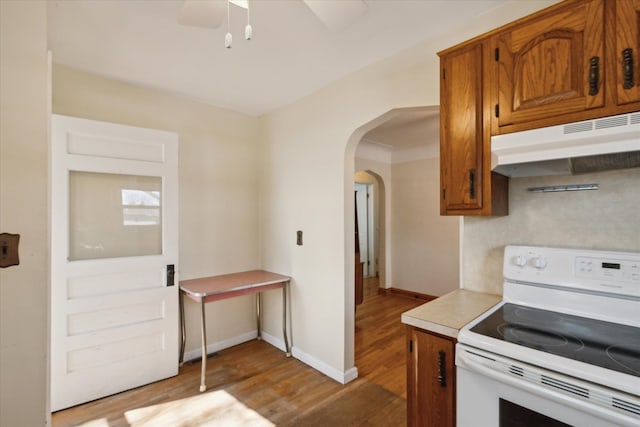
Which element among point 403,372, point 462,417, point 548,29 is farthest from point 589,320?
point 403,372

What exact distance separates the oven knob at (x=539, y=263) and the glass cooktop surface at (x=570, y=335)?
0.72 ft

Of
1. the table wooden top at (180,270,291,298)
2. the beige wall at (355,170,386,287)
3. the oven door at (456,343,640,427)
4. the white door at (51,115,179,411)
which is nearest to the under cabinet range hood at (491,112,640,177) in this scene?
the oven door at (456,343,640,427)

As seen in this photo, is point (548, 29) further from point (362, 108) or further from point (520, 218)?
point (362, 108)

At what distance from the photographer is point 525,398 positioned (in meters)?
1.05

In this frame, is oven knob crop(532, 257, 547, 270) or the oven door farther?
oven knob crop(532, 257, 547, 270)

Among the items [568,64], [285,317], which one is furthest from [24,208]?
[285,317]

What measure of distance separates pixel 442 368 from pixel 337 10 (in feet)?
5.49

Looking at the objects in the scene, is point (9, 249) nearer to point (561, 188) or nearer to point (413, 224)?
point (561, 188)

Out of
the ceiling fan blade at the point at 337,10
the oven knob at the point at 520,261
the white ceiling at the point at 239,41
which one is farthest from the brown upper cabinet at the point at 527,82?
the ceiling fan blade at the point at 337,10

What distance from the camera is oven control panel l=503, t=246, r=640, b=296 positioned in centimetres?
125

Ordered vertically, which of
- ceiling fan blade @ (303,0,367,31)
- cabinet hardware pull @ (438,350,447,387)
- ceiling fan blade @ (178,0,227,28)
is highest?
ceiling fan blade @ (178,0,227,28)

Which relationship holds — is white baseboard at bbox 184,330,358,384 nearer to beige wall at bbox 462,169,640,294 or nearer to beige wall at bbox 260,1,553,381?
beige wall at bbox 260,1,553,381

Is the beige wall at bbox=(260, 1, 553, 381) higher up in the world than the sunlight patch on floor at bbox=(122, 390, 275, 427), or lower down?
higher up

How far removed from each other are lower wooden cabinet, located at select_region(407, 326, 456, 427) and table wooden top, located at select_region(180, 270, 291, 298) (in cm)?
168
